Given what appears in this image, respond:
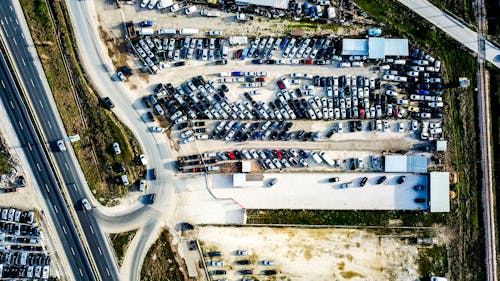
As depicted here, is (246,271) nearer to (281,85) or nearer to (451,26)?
(281,85)

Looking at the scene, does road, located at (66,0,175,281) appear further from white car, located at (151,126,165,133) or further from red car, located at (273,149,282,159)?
red car, located at (273,149,282,159)

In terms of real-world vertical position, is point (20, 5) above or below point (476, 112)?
above

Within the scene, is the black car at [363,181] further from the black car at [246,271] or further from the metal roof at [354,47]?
the black car at [246,271]

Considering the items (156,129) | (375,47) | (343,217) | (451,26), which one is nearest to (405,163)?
(343,217)

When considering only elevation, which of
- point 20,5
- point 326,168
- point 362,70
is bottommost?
point 326,168

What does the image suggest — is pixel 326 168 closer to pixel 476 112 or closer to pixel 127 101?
pixel 476 112

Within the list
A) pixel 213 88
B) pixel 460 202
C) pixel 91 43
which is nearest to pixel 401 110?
pixel 460 202

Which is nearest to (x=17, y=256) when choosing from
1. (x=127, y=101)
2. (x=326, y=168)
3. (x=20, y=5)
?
(x=127, y=101)
